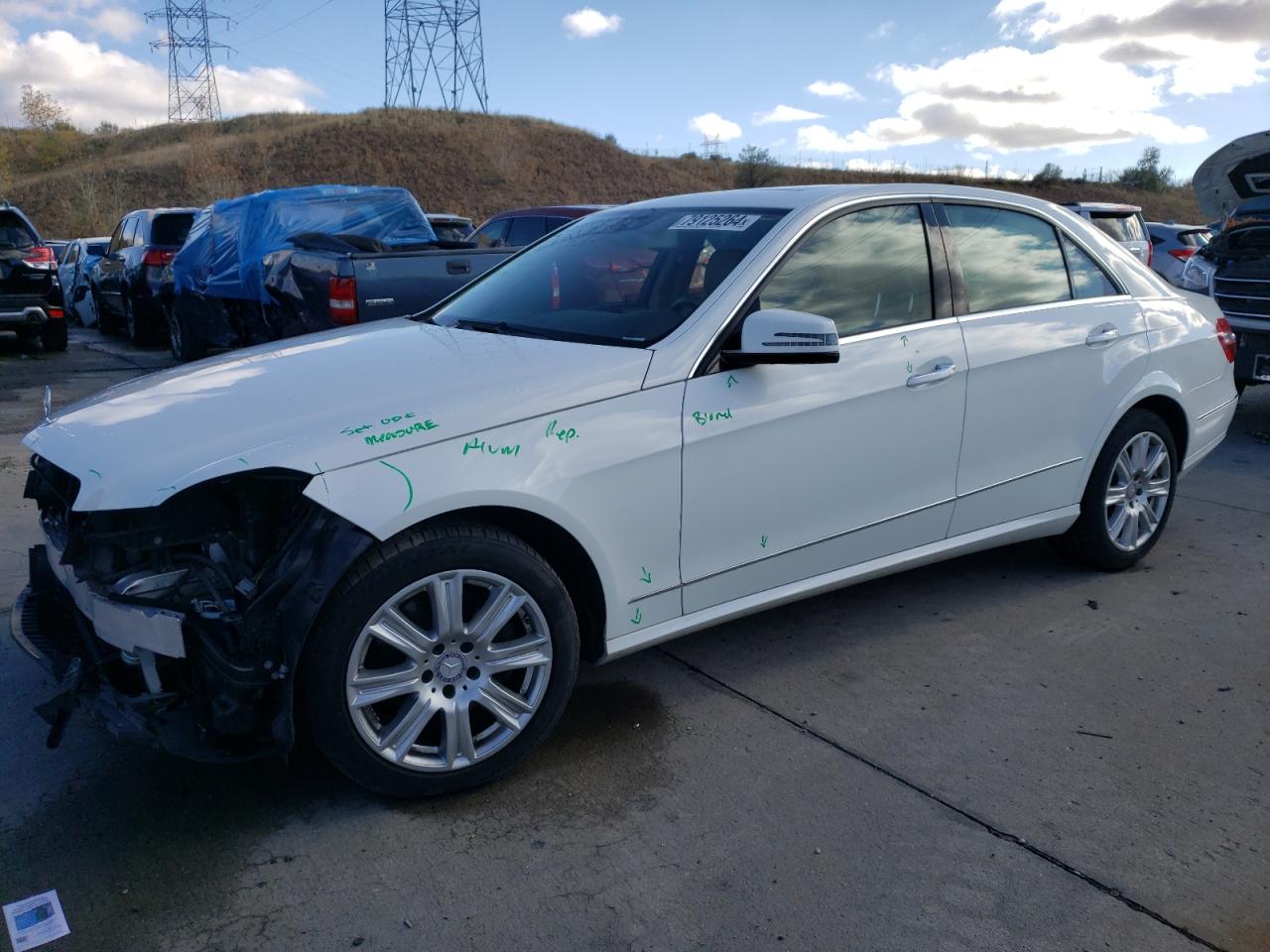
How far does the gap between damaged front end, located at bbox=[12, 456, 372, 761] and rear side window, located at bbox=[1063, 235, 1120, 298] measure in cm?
336

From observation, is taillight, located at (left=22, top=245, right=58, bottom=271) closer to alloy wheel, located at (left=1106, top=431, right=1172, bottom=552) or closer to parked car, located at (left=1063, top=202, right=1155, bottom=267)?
alloy wheel, located at (left=1106, top=431, right=1172, bottom=552)

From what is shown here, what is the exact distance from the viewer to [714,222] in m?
3.92

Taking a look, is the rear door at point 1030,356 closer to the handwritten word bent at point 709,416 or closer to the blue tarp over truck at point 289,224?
the handwritten word bent at point 709,416

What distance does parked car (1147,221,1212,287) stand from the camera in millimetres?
15625

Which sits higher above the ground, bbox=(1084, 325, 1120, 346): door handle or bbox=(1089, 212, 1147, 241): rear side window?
bbox=(1089, 212, 1147, 241): rear side window

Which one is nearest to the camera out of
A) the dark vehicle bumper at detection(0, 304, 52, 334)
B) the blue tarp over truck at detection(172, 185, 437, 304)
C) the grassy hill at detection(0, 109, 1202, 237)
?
the blue tarp over truck at detection(172, 185, 437, 304)

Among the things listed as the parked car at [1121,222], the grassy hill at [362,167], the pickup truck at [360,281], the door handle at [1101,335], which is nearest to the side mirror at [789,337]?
the door handle at [1101,335]

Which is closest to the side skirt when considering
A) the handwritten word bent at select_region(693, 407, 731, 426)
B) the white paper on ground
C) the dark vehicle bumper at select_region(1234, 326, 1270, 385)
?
the handwritten word bent at select_region(693, 407, 731, 426)

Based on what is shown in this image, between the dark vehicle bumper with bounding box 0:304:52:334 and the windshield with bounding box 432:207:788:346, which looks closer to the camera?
the windshield with bounding box 432:207:788:346

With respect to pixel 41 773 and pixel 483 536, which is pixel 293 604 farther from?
pixel 41 773

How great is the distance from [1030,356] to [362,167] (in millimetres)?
54361

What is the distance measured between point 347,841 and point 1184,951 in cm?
209

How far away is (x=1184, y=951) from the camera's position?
2441mm

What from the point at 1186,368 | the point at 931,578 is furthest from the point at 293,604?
the point at 1186,368
